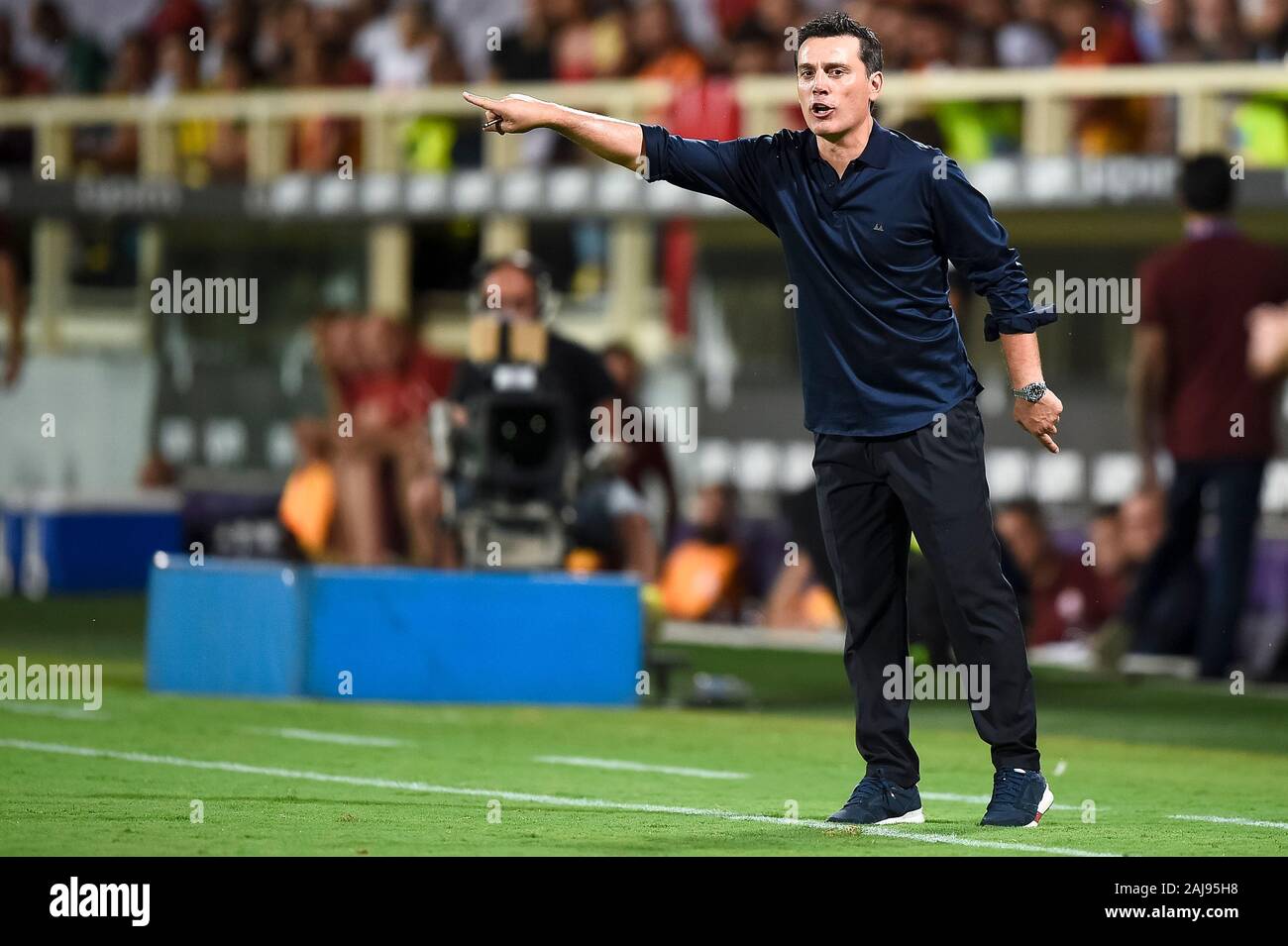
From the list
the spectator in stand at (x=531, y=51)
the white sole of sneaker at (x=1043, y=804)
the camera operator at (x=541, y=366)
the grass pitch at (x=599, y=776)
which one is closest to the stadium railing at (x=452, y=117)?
the spectator in stand at (x=531, y=51)

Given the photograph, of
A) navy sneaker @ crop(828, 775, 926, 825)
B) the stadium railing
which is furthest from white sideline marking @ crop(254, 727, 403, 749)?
the stadium railing

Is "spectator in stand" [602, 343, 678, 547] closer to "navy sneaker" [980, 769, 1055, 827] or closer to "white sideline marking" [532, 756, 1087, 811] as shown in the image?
"white sideline marking" [532, 756, 1087, 811]

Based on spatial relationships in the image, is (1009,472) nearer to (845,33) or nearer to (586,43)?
(586,43)

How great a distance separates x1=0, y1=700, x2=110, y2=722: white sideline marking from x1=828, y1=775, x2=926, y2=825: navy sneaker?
4161 millimetres

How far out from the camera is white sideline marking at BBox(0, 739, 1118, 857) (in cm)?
721

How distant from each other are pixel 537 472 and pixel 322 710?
194 cm

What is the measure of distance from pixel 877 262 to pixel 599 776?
2548 millimetres

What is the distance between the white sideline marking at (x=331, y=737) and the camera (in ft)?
33.4

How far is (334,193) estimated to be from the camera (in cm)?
1938

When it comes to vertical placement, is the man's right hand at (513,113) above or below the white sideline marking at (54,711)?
above

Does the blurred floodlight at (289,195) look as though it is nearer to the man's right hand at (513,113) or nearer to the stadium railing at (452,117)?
the stadium railing at (452,117)

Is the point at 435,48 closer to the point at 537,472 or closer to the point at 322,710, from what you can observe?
the point at 537,472

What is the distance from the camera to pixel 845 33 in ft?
23.8

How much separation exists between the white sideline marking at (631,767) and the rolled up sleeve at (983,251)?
8.22 ft
